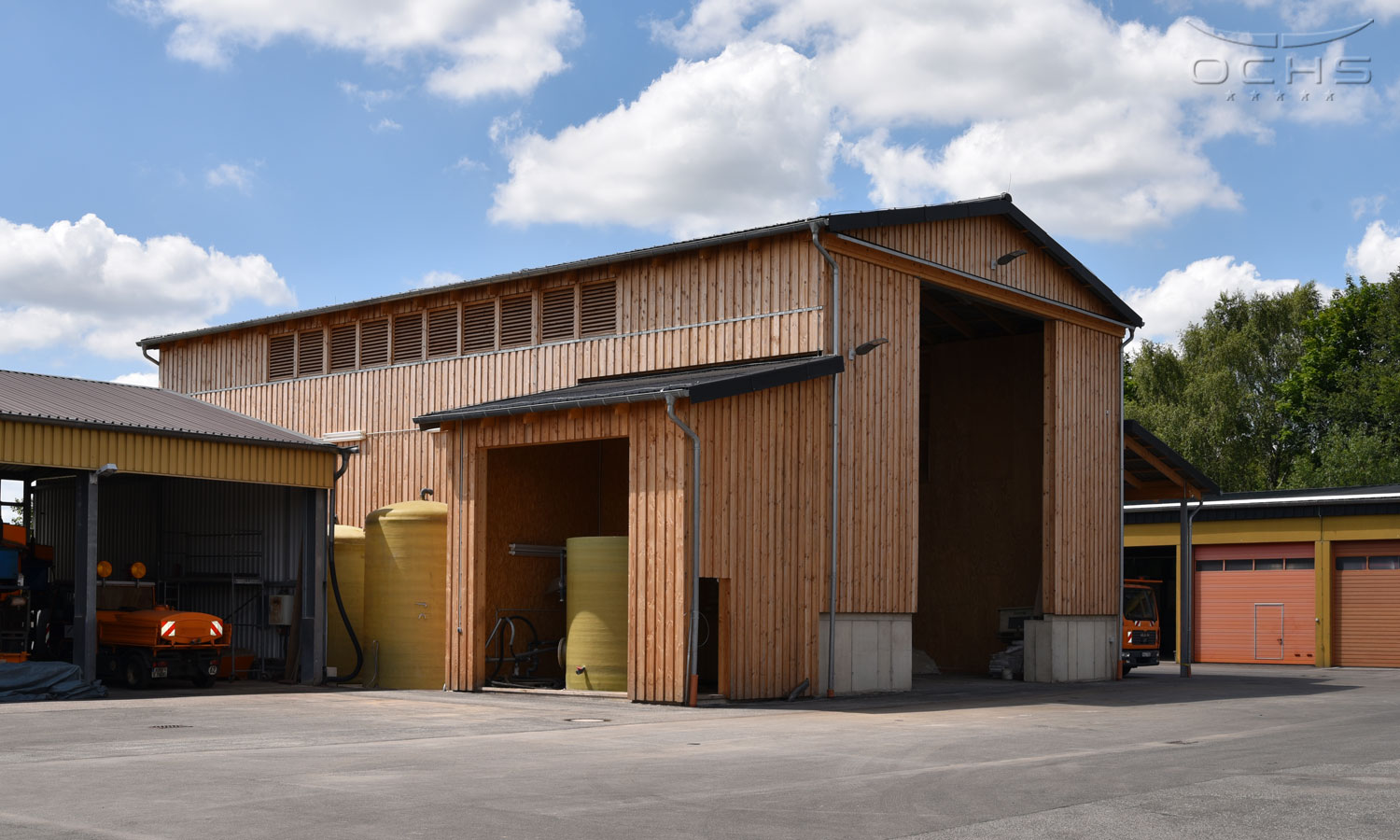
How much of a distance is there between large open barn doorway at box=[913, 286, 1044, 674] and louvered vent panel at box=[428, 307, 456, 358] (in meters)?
10.7

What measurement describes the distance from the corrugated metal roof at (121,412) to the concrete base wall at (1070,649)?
15.0 metres

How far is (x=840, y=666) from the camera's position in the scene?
2345 centimetres

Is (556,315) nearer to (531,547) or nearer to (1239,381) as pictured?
(531,547)

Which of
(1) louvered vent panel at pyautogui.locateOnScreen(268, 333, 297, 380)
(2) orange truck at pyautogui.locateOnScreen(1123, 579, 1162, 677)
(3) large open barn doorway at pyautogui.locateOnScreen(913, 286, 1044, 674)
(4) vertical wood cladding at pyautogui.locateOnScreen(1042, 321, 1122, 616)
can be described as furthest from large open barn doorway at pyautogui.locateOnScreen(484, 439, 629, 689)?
(2) orange truck at pyautogui.locateOnScreen(1123, 579, 1162, 677)

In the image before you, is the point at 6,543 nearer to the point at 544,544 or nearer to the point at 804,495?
the point at 544,544

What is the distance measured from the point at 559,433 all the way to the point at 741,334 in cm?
407

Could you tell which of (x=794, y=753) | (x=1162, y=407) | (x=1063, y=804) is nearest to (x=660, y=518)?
(x=794, y=753)

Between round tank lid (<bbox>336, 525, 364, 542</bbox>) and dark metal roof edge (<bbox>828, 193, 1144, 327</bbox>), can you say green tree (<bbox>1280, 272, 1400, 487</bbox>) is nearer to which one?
dark metal roof edge (<bbox>828, 193, 1144, 327</bbox>)

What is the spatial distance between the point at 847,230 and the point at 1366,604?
2150cm

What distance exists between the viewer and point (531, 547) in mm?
25312

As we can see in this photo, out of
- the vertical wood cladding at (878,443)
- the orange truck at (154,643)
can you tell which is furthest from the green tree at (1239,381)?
the orange truck at (154,643)

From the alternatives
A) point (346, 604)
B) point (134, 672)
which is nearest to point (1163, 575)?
point (346, 604)

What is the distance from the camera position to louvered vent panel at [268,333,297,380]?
33.3 metres

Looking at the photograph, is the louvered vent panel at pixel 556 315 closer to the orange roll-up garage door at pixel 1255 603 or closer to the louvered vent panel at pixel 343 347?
the louvered vent panel at pixel 343 347
